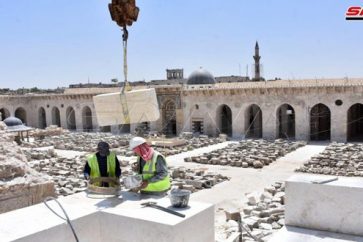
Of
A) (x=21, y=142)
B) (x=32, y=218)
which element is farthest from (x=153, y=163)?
(x=21, y=142)

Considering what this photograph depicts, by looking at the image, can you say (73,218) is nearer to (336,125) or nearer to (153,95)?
(153,95)

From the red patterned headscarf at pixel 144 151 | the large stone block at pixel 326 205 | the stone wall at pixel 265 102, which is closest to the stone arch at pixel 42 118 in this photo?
the stone wall at pixel 265 102

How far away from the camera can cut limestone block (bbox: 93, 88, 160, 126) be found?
6012 mm

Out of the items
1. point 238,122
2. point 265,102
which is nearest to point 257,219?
point 265,102

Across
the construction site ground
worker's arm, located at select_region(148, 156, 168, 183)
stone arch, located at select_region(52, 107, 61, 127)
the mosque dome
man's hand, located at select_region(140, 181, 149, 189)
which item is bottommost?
the construction site ground

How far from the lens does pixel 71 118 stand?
118 ft

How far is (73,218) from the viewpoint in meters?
4.08

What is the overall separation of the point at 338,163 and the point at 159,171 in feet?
37.9

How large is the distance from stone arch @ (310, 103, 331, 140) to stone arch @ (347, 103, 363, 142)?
137 centimetres

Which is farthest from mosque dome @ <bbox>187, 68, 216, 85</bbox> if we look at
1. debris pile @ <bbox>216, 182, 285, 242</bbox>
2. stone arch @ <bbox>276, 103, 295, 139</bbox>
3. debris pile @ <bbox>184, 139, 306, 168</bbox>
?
debris pile @ <bbox>216, 182, 285, 242</bbox>

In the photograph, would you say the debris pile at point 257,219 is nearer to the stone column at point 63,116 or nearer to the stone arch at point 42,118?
the stone column at point 63,116

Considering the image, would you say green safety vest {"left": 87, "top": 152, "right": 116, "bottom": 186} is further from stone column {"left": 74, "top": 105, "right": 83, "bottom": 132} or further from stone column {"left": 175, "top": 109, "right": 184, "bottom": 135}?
stone column {"left": 74, "top": 105, "right": 83, "bottom": 132}

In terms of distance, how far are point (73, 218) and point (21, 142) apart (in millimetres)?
22167

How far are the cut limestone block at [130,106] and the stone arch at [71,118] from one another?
97.8ft
